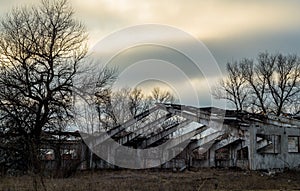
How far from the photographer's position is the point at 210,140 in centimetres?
3750

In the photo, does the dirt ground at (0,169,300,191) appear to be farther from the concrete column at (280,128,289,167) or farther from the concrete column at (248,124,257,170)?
the concrete column at (280,128,289,167)

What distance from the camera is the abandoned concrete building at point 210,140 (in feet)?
106

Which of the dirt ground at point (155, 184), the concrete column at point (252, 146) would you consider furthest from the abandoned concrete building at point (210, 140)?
the dirt ground at point (155, 184)

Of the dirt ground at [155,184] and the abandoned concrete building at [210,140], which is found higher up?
the abandoned concrete building at [210,140]

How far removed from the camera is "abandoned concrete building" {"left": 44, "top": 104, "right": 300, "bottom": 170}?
106 ft

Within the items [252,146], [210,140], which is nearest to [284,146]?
[252,146]

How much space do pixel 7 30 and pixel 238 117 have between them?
17.6 metres

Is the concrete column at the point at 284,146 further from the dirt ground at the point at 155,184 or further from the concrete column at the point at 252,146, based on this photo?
the concrete column at the point at 252,146

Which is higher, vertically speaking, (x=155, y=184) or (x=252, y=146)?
(x=252, y=146)

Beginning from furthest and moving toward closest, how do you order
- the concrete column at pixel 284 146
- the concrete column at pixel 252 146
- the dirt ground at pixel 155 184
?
the concrete column at pixel 284 146
the concrete column at pixel 252 146
the dirt ground at pixel 155 184

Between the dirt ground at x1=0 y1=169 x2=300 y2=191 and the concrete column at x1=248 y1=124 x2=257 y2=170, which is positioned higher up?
the concrete column at x1=248 y1=124 x2=257 y2=170

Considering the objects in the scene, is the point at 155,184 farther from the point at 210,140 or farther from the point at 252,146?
the point at 210,140

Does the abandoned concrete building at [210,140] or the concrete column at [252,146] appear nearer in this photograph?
the concrete column at [252,146]

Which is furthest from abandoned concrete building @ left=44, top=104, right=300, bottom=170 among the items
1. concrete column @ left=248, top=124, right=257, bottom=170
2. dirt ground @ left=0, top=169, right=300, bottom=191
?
dirt ground @ left=0, top=169, right=300, bottom=191
